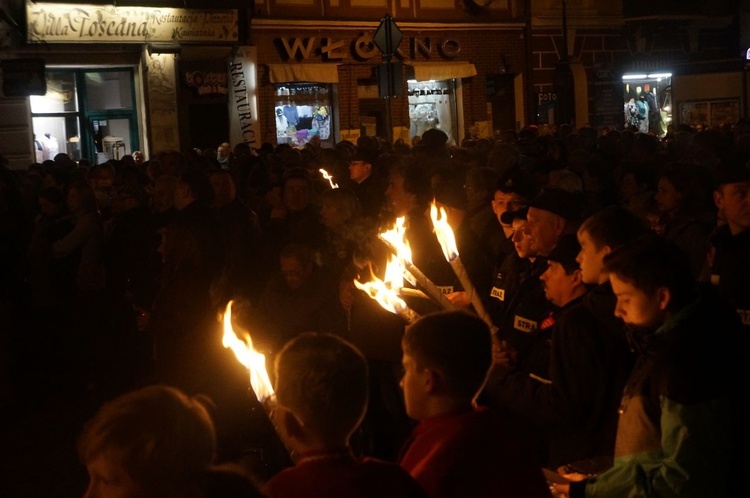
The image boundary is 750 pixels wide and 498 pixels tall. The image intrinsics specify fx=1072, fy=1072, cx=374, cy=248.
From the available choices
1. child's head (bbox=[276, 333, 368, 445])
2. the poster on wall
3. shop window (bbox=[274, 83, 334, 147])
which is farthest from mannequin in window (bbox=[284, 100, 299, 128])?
child's head (bbox=[276, 333, 368, 445])

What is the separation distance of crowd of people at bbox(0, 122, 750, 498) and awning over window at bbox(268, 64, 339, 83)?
10.7m

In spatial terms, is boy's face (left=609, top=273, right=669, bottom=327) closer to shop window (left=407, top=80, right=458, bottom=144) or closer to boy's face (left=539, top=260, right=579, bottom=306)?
boy's face (left=539, top=260, right=579, bottom=306)

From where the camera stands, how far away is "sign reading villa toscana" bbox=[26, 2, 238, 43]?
821 inches

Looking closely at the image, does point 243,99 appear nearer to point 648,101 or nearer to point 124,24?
point 124,24

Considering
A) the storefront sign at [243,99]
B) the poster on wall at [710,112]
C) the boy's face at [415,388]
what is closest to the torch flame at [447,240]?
the boy's face at [415,388]

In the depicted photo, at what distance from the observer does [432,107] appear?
2883cm

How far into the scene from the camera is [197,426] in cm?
257

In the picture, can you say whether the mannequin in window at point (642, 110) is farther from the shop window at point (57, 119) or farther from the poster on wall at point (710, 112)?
the shop window at point (57, 119)

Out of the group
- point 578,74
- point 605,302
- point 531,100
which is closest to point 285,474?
point 605,302

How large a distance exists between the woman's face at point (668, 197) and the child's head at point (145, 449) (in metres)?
5.70

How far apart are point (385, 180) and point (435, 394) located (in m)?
7.48

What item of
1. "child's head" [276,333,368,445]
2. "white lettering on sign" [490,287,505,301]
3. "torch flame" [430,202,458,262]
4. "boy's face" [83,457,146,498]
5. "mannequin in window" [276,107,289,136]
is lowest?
"white lettering on sign" [490,287,505,301]

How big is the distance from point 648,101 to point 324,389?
32254 mm

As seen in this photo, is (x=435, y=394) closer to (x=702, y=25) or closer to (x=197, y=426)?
(x=197, y=426)
